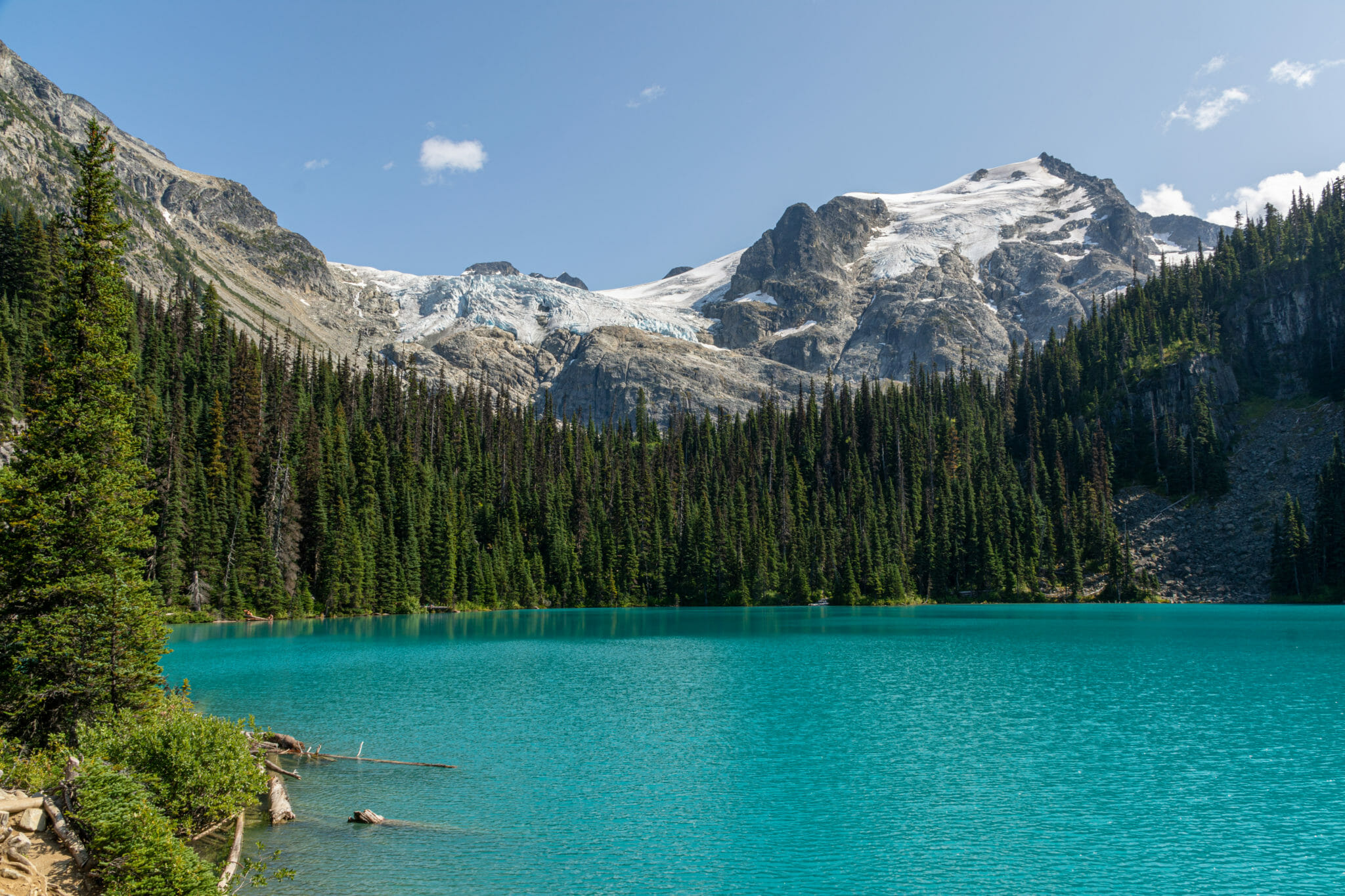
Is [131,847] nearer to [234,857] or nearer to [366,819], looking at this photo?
[234,857]

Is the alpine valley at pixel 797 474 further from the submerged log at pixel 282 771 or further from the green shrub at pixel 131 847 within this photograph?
Result: the green shrub at pixel 131 847

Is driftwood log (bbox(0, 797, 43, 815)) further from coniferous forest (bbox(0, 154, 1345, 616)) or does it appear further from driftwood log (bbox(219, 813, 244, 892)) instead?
coniferous forest (bbox(0, 154, 1345, 616))

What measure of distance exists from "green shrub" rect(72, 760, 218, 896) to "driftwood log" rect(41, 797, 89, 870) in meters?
0.15

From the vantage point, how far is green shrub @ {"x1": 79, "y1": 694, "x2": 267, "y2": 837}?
17.2 metres

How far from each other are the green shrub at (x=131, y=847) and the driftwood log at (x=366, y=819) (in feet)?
19.8

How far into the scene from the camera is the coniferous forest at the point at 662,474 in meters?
97.5

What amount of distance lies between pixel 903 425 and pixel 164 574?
132 m

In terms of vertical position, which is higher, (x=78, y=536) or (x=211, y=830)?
(x=78, y=536)

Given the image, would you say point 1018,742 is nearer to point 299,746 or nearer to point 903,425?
point 299,746

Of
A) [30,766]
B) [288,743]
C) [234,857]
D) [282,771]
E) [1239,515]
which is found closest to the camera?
[234,857]

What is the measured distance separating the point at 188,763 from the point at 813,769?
17.5m

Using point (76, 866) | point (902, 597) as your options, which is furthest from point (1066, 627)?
point (76, 866)

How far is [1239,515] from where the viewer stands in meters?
126

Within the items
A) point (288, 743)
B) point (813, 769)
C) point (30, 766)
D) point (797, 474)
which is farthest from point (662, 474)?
point (30, 766)
